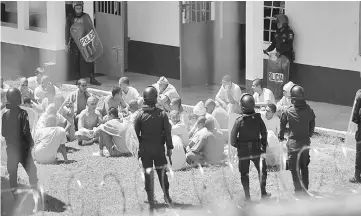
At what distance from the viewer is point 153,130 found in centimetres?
1146

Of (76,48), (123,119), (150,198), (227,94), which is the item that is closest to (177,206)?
(150,198)

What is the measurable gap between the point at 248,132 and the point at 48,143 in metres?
3.40

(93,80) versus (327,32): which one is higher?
(327,32)

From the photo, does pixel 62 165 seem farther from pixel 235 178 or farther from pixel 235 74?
pixel 235 74

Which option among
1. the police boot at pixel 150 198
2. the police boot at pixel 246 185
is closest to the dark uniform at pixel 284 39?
the police boot at pixel 246 185

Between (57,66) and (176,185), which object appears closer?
(176,185)

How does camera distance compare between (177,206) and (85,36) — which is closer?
(177,206)

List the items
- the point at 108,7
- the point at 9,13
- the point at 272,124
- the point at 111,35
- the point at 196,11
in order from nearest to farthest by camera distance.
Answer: the point at 272,124, the point at 196,11, the point at 111,35, the point at 108,7, the point at 9,13

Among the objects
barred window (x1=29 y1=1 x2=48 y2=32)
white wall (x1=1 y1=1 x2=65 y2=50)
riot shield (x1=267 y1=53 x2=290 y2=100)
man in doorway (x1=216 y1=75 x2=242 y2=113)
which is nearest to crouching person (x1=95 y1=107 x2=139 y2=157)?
man in doorway (x1=216 y1=75 x2=242 y2=113)

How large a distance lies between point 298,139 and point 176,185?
1.78 meters

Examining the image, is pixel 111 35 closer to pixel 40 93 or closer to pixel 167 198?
pixel 40 93

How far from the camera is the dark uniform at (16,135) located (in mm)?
11711

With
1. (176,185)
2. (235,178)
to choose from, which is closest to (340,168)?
(235,178)

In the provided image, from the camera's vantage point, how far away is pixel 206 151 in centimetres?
1327
